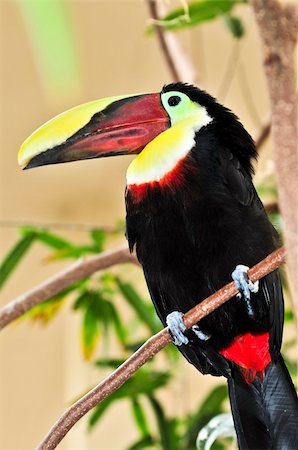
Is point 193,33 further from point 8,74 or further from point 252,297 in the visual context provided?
point 252,297

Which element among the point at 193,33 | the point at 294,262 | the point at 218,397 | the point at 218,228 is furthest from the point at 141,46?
the point at 294,262

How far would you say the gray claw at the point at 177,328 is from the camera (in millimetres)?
1105

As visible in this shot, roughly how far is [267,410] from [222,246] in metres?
0.29

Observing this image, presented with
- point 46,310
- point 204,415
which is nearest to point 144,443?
point 204,415

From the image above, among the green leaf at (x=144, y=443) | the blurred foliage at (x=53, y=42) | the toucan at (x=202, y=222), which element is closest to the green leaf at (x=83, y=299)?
the green leaf at (x=144, y=443)

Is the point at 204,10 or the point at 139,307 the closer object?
the point at 204,10

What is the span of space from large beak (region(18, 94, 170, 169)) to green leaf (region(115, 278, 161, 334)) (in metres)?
0.63

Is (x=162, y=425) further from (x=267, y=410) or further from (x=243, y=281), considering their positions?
(x=243, y=281)

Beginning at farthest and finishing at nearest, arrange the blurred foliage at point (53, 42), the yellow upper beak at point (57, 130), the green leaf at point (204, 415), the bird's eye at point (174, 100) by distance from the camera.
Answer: the green leaf at point (204, 415) → the bird's eye at point (174, 100) → the yellow upper beak at point (57, 130) → the blurred foliage at point (53, 42)

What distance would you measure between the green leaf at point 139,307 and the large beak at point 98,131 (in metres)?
0.63

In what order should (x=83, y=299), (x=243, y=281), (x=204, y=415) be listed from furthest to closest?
(x=83, y=299) → (x=204, y=415) → (x=243, y=281)

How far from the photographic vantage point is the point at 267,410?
3.74 ft

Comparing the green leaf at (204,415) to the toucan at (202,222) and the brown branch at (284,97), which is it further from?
the brown branch at (284,97)

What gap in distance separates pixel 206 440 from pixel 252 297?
1.00ft
